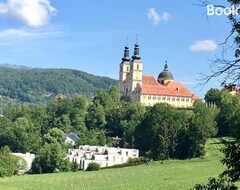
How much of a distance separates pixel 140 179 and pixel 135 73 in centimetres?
6245

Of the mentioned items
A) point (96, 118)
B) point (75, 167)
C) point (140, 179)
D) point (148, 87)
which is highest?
point (148, 87)

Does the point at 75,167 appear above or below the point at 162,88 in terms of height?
below

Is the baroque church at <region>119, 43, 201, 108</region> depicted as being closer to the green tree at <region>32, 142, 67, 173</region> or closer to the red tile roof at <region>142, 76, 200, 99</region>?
the red tile roof at <region>142, 76, 200, 99</region>

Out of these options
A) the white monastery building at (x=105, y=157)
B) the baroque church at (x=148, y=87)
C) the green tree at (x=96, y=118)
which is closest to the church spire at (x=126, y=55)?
the baroque church at (x=148, y=87)

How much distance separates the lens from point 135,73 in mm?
103938

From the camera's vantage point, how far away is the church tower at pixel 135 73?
104m

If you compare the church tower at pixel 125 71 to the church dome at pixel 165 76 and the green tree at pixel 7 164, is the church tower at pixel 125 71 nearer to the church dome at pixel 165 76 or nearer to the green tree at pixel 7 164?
the church dome at pixel 165 76

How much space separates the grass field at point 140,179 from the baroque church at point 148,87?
5008 centimetres

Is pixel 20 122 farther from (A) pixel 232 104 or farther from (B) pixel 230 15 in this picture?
(B) pixel 230 15

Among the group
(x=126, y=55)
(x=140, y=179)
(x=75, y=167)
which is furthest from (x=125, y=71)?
(x=140, y=179)

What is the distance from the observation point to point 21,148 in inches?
2837

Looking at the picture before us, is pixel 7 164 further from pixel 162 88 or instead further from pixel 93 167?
pixel 162 88

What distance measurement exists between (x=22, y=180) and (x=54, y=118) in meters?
39.1

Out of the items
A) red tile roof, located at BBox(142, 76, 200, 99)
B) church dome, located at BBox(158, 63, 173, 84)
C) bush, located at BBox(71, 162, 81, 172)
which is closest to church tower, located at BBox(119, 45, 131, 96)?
red tile roof, located at BBox(142, 76, 200, 99)
